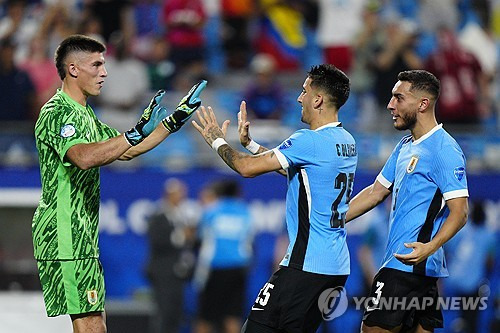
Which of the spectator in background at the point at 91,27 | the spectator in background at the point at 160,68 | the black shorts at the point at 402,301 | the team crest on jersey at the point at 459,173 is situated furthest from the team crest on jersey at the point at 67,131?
the spectator in background at the point at 91,27

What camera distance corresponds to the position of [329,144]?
6715 millimetres

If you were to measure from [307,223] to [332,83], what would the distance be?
980mm

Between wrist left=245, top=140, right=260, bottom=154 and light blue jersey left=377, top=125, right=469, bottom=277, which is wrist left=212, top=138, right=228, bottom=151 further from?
light blue jersey left=377, top=125, right=469, bottom=277

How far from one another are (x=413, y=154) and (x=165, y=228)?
608 cm

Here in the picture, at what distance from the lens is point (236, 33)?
49.0ft

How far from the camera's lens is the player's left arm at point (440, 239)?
6.61 m

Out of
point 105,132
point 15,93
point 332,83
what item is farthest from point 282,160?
point 15,93

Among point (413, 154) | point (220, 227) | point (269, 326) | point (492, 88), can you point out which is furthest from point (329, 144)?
point (492, 88)

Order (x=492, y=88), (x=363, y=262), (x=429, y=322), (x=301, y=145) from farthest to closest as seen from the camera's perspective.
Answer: (x=492, y=88), (x=363, y=262), (x=429, y=322), (x=301, y=145)

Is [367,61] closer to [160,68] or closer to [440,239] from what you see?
[160,68]

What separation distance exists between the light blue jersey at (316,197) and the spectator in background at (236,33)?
27.1 ft

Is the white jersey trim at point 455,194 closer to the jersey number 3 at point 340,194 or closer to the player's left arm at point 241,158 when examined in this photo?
the jersey number 3 at point 340,194

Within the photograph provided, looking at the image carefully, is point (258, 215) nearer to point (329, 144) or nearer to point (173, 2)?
point (173, 2)

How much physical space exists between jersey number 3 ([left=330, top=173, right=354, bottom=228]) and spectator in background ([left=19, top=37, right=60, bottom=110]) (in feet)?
24.4
